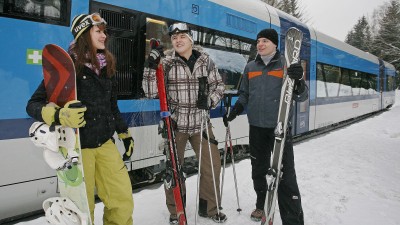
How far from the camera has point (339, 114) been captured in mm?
11359

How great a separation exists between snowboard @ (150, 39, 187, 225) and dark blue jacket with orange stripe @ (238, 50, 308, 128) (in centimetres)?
88

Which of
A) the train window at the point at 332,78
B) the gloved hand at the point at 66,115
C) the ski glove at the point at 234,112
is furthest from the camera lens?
the train window at the point at 332,78

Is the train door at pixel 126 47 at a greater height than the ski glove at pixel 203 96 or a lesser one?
greater

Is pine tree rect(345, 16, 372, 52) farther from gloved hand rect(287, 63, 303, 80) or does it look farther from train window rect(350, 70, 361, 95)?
gloved hand rect(287, 63, 303, 80)

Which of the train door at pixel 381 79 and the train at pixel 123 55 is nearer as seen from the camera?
the train at pixel 123 55

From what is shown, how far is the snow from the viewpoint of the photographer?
3328 millimetres

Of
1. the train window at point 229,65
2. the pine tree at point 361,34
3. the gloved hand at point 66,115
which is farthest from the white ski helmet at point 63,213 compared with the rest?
the pine tree at point 361,34

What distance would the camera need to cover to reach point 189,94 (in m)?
3.00

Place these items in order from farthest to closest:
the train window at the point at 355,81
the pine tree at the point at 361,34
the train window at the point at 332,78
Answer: the pine tree at the point at 361,34 < the train window at the point at 355,81 < the train window at the point at 332,78

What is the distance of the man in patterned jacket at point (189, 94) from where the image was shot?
2.92m

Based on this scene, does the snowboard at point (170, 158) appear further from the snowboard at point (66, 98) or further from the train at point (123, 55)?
the snowboard at point (66, 98)

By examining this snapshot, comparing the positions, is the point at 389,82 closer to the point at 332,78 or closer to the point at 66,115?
the point at 332,78

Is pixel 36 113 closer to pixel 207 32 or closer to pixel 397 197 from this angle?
pixel 207 32

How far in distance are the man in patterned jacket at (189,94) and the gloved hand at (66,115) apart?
95cm
